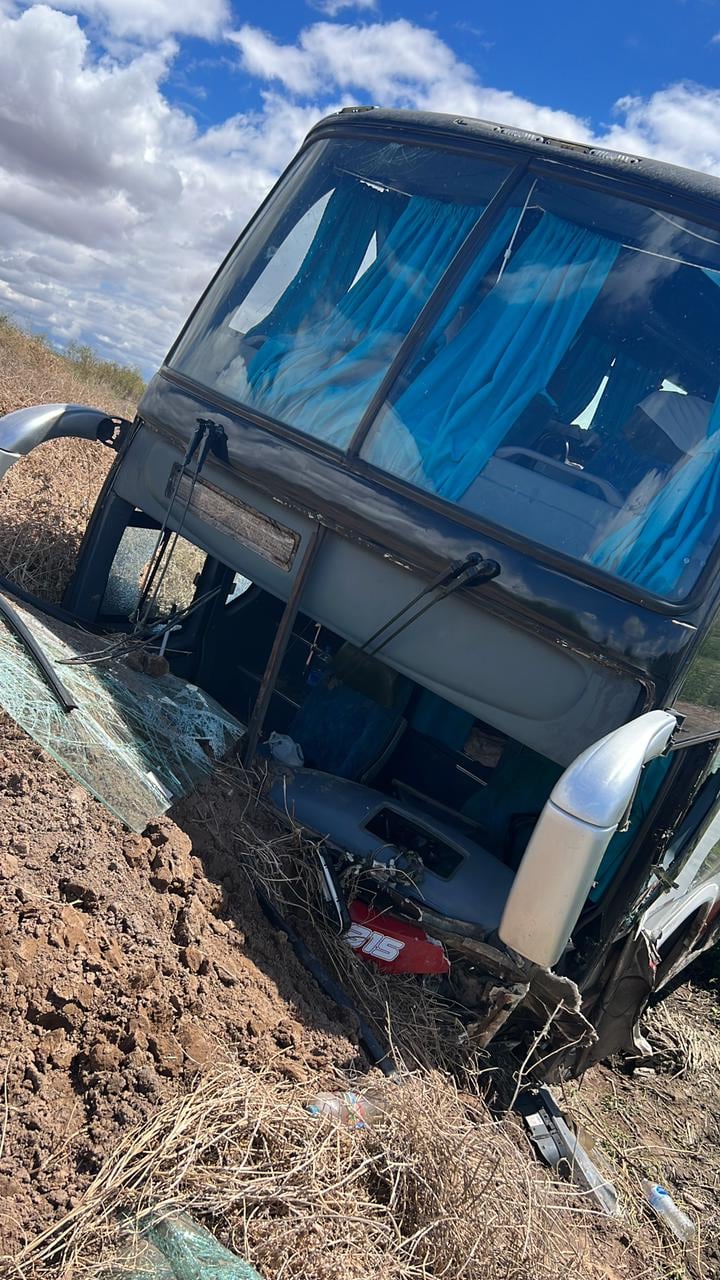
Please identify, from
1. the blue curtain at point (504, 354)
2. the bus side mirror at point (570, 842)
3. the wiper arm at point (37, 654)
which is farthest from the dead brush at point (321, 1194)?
the blue curtain at point (504, 354)

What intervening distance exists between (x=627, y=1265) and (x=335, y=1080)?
53.1 inches

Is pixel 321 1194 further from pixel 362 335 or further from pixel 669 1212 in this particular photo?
pixel 362 335

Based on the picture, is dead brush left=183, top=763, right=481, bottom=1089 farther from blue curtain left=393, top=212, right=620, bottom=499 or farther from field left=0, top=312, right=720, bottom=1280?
blue curtain left=393, top=212, right=620, bottom=499

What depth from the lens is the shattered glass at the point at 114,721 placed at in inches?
131

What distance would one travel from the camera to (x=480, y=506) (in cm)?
354

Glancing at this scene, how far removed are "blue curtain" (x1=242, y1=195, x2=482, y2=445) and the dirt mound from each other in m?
1.66

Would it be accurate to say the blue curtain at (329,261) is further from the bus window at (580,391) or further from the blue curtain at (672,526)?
the blue curtain at (672,526)

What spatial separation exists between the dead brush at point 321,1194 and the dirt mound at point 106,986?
0.08 m

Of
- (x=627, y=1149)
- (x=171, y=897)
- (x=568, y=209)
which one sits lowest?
(x=627, y=1149)

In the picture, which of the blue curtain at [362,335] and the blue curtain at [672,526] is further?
the blue curtain at [362,335]

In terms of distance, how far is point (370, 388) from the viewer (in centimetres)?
380

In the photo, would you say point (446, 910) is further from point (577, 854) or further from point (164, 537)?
point (164, 537)

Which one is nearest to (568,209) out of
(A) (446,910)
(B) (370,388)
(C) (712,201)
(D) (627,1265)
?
(C) (712,201)

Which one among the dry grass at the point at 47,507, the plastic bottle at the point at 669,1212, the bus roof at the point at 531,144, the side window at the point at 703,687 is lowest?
the plastic bottle at the point at 669,1212
